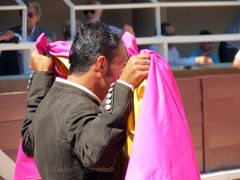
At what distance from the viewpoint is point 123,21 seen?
7551 millimetres

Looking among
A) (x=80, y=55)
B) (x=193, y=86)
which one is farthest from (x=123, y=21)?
(x=80, y=55)

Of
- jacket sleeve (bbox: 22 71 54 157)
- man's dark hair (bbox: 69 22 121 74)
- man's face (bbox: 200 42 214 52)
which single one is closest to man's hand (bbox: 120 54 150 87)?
man's dark hair (bbox: 69 22 121 74)

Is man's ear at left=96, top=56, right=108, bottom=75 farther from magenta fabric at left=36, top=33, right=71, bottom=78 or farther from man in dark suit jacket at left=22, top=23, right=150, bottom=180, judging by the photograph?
magenta fabric at left=36, top=33, right=71, bottom=78

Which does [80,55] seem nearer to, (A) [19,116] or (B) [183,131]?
(B) [183,131]

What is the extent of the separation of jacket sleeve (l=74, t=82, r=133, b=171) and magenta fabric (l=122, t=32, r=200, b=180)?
6 centimetres

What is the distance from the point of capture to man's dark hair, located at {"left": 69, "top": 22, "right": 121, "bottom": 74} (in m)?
1.80

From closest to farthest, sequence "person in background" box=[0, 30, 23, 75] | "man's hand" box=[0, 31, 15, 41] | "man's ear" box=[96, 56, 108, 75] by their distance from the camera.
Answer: "man's ear" box=[96, 56, 108, 75], "man's hand" box=[0, 31, 15, 41], "person in background" box=[0, 30, 23, 75]

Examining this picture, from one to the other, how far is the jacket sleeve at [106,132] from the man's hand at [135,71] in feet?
0.09

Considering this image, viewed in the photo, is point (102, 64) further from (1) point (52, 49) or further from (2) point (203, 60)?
(2) point (203, 60)

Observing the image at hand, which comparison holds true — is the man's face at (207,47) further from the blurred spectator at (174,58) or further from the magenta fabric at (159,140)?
the magenta fabric at (159,140)

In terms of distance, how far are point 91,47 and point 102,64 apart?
0.20ft

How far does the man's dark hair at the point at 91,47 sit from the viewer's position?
1.80 metres

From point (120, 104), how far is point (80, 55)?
215mm

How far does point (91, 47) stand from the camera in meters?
1.81
